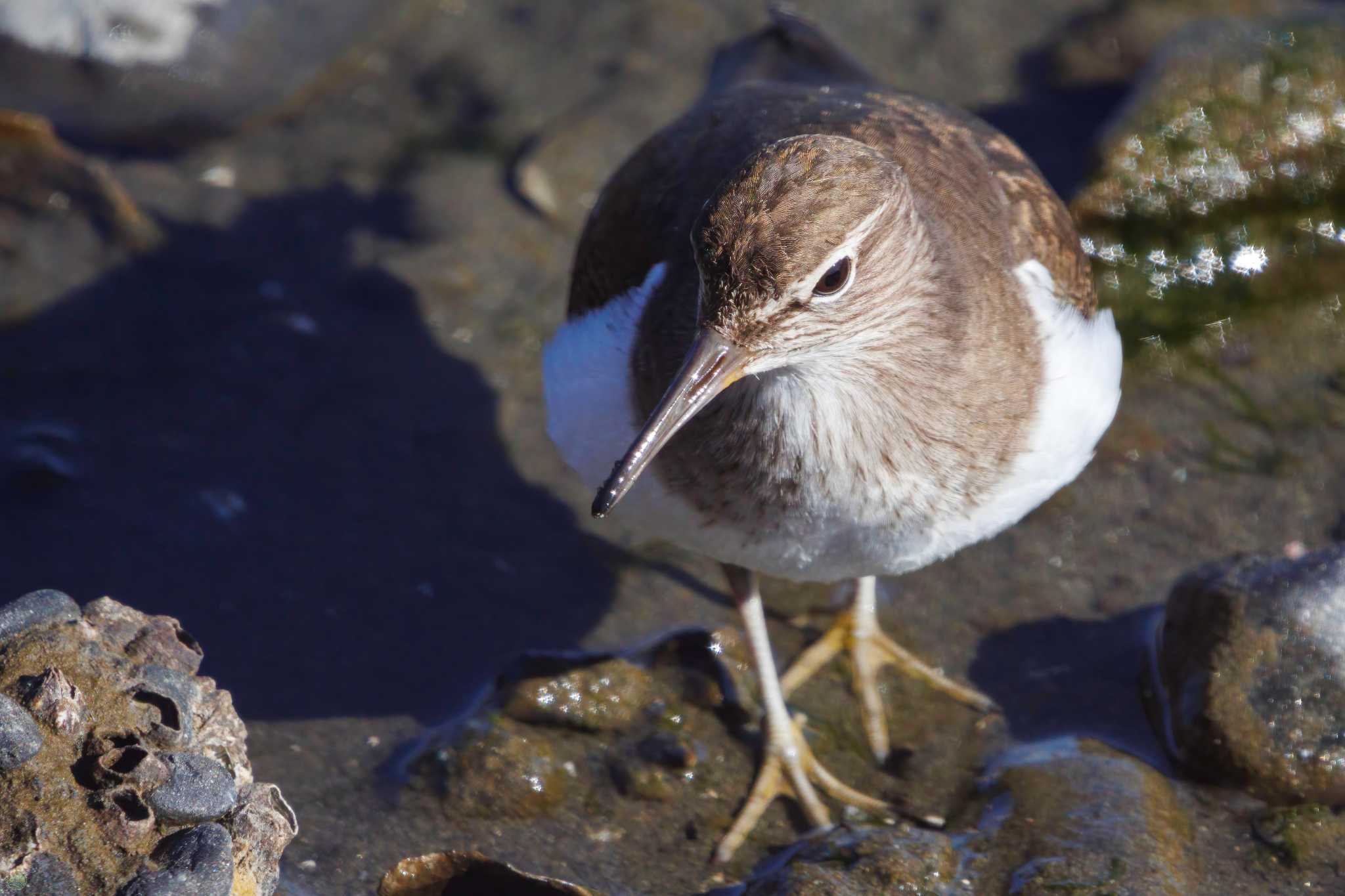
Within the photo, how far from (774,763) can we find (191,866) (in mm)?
1905

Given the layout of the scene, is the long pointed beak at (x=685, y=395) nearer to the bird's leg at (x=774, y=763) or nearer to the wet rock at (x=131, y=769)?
the wet rock at (x=131, y=769)

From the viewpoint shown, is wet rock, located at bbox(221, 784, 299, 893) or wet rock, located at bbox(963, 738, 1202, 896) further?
wet rock, located at bbox(963, 738, 1202, 896)

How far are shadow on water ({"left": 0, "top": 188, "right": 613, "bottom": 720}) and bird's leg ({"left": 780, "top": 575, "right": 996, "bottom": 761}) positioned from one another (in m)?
0.78

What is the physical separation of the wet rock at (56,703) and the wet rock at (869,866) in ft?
5.56

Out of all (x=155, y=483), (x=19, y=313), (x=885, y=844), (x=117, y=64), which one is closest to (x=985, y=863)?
(x=885, y=844)

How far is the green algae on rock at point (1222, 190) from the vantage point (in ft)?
18.3

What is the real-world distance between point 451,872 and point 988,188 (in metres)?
2.48

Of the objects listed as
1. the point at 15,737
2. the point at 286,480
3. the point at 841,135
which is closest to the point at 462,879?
the point at 15,737

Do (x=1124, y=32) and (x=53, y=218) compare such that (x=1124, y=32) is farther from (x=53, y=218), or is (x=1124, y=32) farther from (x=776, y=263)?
(x=53, y=218)

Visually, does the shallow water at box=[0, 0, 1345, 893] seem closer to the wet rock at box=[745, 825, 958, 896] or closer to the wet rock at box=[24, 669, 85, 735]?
the wet rock at box=[745, 825, 958, 896]

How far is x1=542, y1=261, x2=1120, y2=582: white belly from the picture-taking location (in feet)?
12.1

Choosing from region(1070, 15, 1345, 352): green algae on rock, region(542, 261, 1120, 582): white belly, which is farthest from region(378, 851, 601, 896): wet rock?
region(1070, 15, 1345, 352): green algae on rock

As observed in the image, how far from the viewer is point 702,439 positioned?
361 cm

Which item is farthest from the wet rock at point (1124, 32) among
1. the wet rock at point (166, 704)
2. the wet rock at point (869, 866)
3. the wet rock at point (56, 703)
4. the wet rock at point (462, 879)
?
the wet rock at point (56, 703)
